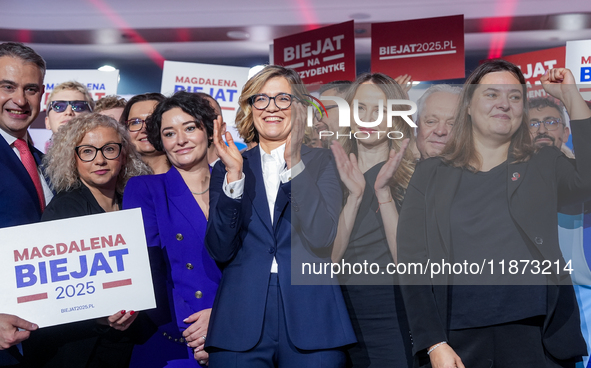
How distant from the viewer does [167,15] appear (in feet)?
25.4

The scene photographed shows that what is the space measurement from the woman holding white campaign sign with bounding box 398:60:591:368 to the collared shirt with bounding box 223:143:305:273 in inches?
20.0

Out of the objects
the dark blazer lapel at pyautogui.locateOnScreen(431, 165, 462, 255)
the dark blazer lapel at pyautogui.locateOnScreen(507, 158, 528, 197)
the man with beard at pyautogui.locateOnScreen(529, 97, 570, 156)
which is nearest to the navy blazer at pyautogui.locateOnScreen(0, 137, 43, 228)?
the dark blazer lapel at pyautogui.locateOnScreen(431, 165, 462, 255)

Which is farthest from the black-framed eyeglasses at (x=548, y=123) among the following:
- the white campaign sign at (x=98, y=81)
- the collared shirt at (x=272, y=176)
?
the white campaign sign at (x=98, y=81)

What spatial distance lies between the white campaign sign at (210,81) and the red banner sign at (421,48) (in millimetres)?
1600

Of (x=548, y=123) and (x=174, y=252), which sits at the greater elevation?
(x=548, y=123)

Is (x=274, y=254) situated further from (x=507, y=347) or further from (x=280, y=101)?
(x=507, y=347)

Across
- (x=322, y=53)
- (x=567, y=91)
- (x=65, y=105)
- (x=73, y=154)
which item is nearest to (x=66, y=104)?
(x=65, y=105)

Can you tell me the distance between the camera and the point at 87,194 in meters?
2.53

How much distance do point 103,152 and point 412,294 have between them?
1.53 m

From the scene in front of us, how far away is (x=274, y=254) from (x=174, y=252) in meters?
0.57

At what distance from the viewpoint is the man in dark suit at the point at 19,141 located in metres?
2.39

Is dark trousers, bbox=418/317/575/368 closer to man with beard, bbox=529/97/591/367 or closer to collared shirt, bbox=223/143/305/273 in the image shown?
man with beard, bbox=529/97/591/367

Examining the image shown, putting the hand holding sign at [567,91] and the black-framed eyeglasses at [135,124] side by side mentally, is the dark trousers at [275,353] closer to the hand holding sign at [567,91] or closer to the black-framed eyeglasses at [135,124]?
the hand holding sign at [567,91]

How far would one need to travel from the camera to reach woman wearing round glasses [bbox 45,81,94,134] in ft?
12.9
